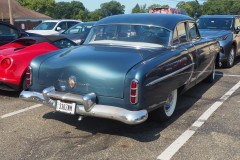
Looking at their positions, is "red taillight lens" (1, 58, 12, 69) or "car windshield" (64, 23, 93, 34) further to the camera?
"car windshield" (64, 23, 93, 34)


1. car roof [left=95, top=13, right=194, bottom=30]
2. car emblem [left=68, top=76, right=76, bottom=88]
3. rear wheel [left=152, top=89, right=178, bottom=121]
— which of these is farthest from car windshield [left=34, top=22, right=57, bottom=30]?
car emblem [left=68, top=76, right=76, bottom=88]

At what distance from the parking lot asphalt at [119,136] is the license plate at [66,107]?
389 mm

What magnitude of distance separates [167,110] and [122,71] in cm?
138

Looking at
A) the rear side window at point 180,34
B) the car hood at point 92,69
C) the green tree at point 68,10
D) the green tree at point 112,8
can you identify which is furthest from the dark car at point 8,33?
the green tree at point 112,8

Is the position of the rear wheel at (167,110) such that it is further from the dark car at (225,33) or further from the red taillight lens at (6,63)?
the dark car at (225,33)

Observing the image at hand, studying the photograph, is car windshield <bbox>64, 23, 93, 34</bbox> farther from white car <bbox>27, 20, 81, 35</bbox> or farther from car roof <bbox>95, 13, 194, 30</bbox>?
car roof <bbox>95, 13, 194, 30</bbox>

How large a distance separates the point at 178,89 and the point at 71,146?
2.10 m

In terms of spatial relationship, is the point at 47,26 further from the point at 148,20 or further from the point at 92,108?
the point at 92,108

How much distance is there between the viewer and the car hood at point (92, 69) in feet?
13.6

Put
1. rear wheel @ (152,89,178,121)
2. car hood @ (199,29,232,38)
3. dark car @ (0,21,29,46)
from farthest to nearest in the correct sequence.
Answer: car hood @ (199,29,232,38), dark car @ (0,21,29,46), rear wheel @ (152,89,178,121)

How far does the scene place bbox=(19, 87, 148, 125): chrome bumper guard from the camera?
157 inches

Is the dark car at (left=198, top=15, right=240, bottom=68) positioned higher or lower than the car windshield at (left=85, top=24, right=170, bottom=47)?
lower

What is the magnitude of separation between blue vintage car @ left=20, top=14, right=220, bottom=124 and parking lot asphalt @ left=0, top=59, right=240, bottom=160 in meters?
0.39

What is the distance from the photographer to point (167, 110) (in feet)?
17.0
